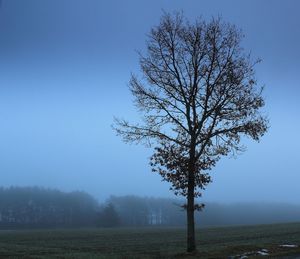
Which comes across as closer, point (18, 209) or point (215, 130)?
point (215, 130)

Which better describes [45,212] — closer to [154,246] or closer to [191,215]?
[154,246]

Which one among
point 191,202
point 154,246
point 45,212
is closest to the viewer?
point 191,202

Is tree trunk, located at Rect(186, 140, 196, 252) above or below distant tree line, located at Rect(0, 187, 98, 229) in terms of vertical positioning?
below

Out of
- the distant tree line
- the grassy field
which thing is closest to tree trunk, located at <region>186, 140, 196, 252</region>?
the grassy field

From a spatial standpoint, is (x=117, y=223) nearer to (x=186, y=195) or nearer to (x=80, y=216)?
(x=80, y=216)

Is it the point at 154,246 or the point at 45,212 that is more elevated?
the point at 45,212

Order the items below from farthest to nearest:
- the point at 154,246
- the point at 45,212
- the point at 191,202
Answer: the point at 45,212, the point at 154,246, the point at 191,202

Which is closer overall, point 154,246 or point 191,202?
point 191,202

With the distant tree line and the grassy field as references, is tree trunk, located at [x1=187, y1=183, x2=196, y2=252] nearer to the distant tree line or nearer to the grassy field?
the grassy field

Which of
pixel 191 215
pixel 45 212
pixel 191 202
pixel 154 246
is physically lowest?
pixel 154 246

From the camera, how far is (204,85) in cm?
2630

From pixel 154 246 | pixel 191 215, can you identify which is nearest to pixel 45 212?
pixel 154 246

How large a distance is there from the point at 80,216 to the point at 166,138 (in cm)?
15448

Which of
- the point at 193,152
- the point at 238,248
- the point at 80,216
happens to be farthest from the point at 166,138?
the point at 80,216
